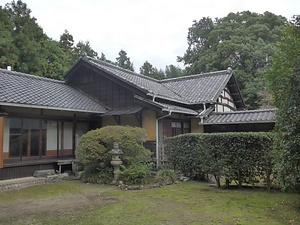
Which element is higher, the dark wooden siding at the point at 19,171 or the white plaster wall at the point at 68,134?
the white plaster wall at the point at 68,134

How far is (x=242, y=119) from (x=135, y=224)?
10.6 meters

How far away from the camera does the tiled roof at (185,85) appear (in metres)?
15.9

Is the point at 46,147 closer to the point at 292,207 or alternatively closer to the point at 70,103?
the point at 70,103

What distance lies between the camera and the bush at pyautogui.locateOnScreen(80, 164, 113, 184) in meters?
10.7

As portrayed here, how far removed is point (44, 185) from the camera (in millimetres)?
10367

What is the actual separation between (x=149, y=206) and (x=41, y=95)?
8201 millimetres

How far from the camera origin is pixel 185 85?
19922 millimetres

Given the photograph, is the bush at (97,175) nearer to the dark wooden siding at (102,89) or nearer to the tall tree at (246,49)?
the dark wooden siding at (102,89)

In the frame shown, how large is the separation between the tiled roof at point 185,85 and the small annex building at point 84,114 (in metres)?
0.08

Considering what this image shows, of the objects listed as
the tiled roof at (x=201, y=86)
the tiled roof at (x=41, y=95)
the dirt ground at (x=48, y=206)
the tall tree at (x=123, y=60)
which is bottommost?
the dirt ground at (x=48, y=206)

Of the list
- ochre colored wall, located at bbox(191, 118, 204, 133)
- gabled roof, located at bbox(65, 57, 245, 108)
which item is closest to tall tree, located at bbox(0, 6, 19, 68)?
gabled roof, located at bbox(65, 57, 245, 108)

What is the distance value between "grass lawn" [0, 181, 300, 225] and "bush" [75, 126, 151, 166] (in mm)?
1513

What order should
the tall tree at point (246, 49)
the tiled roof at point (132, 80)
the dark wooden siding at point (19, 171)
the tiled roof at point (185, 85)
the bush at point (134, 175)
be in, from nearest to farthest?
the bush at point (134, 175)
the dark wooden siding at point (19, 171)
the tiled roof at point (132, 80)
the tiled roof at point (185, 85)
the tall tree at point (246, 49)

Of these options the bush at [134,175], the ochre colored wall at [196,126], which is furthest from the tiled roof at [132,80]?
the bush at [134,175]
